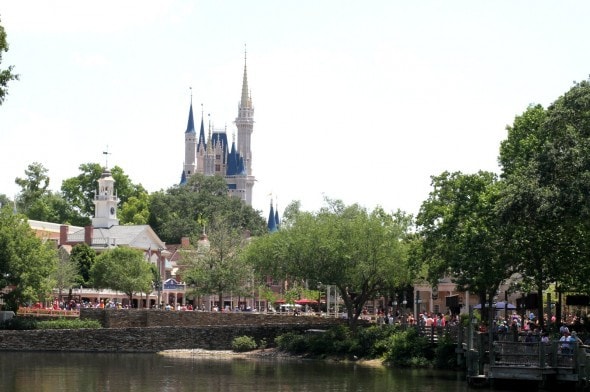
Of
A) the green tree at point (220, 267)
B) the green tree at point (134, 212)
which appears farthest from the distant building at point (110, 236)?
the green tree at point (134, 212)

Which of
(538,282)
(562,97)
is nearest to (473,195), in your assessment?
(538,282)

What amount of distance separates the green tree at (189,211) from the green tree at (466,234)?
292 feet

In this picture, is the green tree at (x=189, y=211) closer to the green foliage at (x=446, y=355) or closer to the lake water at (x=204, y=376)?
the lake water at (x=204, y=376)

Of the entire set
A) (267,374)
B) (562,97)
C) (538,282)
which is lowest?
(267,374)

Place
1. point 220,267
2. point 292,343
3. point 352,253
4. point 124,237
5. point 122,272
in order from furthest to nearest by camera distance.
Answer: point 124,237 < point 122,272 < point 220,267 < point 292,343 < point 352,253

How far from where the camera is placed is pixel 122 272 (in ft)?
303

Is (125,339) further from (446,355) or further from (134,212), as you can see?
(134,212)

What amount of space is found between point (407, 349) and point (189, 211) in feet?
318

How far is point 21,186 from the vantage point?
5748 inches

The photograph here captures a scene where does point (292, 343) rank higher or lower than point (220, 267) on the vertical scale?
lower

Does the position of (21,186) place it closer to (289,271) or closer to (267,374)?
(289,271)

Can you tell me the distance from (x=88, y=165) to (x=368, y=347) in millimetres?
98568

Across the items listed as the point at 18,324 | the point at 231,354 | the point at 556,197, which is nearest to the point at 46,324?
the point at 18,324

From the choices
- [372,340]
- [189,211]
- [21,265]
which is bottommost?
[372,340]
